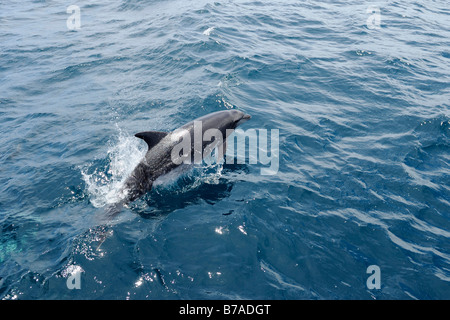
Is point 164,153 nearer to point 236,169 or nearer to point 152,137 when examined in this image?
point 152,137

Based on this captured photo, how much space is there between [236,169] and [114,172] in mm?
4158

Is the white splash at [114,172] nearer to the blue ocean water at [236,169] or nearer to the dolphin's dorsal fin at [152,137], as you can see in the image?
the blue ocean water at [236,169]

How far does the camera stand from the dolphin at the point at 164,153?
10.0m

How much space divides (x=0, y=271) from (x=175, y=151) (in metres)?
5.41

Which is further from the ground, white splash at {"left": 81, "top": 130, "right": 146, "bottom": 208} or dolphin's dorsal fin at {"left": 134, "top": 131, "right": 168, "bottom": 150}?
dolphin's dorsal fin at {"left": 134, "top": 131, "right": 168, "bottom": 150}

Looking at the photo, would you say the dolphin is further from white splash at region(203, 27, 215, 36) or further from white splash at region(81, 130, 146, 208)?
white splash at region(203, 27, 215, 36)

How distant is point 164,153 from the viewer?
10242mm

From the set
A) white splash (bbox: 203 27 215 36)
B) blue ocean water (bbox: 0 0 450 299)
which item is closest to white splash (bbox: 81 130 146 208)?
blue ocean water (bbox: 0 0 450 299)

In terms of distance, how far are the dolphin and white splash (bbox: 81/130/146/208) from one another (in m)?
0.39

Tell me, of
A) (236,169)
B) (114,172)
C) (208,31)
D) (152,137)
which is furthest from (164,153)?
(208,31)

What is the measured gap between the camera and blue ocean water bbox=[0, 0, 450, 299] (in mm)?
7711

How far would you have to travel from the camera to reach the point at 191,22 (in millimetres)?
24375
